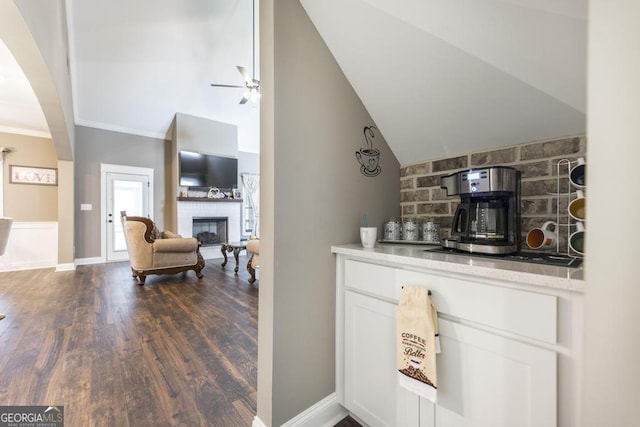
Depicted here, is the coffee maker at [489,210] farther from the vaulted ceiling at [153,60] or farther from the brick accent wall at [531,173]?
the vaulted ceiling at [153,60]

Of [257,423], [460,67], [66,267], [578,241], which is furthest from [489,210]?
[66,267]

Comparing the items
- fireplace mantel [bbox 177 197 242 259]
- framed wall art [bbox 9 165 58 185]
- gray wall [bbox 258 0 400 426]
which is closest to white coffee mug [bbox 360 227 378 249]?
gray wall [bbox 258 0 400 426]

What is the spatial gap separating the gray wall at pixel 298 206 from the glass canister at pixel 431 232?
0.46m

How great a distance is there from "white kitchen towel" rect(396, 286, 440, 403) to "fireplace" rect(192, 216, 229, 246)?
5.54 m

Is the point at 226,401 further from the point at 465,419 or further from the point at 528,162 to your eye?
the point at 528,162

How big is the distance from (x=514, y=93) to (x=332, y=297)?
1268mm

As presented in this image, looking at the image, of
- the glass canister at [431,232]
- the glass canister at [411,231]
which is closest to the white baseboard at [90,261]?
the glass canister at [411,231]

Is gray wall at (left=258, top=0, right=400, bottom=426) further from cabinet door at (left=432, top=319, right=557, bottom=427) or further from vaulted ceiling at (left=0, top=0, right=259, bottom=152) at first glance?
vaulted ceiling at (left=0, top=0, right=259, bottom=152)

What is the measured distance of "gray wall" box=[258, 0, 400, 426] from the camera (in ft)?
3.82

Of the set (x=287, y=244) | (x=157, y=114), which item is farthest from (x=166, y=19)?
(x=287, y=244)

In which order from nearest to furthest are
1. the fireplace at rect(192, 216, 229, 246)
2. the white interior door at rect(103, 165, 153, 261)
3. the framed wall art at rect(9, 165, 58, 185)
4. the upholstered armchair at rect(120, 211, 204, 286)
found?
the upholstered armchair at rect(120, 211, 204, 286) → the framed wall art at rect(9, 165, 58, 185) → the white interior door at rect(103, 165, 153, 261) → the fireplace at rect(192, 216, 229, 246)

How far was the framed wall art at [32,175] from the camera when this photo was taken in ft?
15.5

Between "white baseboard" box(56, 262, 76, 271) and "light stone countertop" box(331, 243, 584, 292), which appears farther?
"white baseboard" box(56, 262, 76, 271)

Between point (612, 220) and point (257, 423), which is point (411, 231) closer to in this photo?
point (612, 220)
